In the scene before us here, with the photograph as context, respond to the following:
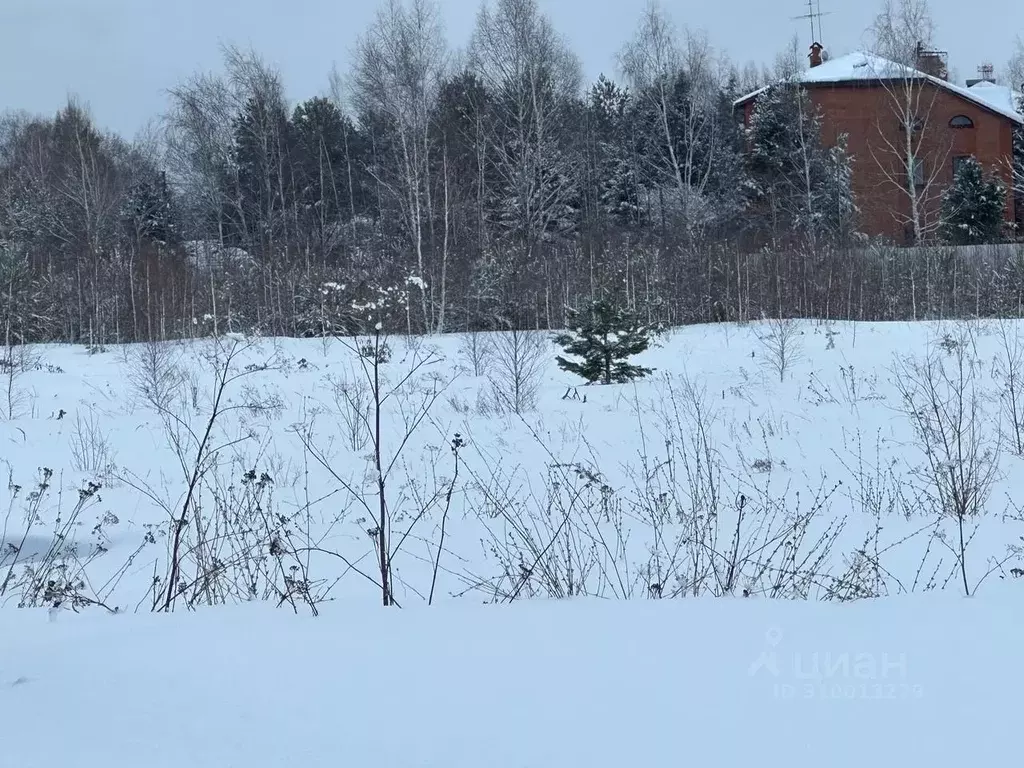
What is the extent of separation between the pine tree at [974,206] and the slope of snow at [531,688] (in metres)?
27.5

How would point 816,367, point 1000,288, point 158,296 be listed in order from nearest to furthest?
1. point 816,367
2. point 1000,288
3. point 158,296

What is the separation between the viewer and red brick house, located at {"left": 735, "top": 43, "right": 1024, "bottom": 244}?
94.7 ft

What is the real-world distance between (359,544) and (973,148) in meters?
31.8

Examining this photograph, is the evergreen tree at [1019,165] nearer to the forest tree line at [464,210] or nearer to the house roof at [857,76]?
the house roof at [857,76]

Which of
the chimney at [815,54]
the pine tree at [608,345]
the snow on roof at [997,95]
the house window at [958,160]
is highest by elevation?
the chimney at [815,54]

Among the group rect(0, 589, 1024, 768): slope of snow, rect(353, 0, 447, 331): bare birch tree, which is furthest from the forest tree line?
rect(0, 589, 1024, 768): slope of snow

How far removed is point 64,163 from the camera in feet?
98.1

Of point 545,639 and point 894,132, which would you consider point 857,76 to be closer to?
point 894,132

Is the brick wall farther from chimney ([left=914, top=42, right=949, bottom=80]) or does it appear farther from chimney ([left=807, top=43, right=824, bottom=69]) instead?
chimney ([left=807, top=43, right=824, bottom=69])

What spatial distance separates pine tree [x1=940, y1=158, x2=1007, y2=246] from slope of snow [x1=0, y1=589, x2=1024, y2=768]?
27.5 metres

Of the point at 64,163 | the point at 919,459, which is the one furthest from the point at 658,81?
the point at 919,459

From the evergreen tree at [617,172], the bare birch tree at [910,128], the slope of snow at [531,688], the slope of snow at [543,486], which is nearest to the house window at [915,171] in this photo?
the bare birch tree at [910,128]

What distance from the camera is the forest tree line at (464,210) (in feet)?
65.4

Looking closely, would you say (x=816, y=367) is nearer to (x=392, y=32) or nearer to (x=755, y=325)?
(x=755, y=325)
